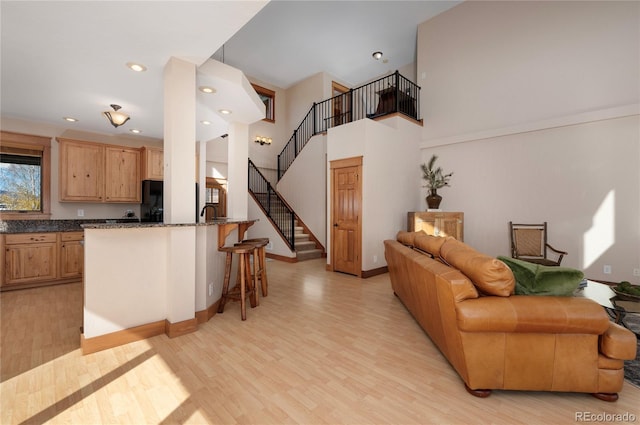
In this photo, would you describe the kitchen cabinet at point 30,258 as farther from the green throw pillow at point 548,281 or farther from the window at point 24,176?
the green throw pillow at point 548,281

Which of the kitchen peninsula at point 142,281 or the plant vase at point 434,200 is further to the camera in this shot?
the plant vase at point 434,200

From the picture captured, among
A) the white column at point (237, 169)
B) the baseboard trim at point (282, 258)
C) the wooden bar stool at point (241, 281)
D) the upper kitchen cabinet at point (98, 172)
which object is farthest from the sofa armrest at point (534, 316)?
the upper kitchen cabinet at point (98, 172)

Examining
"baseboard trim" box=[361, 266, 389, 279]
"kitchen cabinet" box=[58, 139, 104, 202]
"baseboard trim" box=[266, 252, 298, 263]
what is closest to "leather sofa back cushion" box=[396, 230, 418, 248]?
"baseboard trim" box=[361, 266, 389, 279]

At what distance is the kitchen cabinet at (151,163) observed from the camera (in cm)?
559

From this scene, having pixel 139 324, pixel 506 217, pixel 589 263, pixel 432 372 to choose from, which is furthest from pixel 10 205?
pixel 589 263

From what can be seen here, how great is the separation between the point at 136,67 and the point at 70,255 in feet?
12.7

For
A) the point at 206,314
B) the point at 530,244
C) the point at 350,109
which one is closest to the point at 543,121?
the point at 530,244

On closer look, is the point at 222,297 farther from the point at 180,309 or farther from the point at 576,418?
the point at 576,418

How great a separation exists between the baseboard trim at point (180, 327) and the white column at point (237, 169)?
1931 mm

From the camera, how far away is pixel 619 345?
1.73 meters

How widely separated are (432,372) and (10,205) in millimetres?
7011

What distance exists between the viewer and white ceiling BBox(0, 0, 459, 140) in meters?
2.14

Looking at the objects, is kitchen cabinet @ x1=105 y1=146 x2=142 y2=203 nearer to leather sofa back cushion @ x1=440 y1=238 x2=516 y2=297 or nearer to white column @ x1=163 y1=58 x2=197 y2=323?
white column @ x1=163 y1=58 x2=197 y2=323

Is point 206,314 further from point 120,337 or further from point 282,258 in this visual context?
point 282,258
